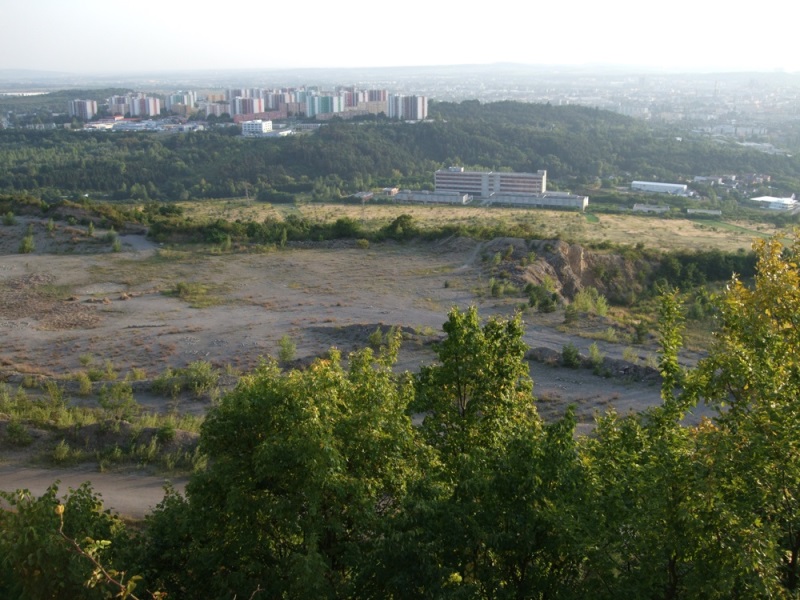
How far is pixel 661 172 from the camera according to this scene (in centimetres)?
5728

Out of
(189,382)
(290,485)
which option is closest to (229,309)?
(189,382)

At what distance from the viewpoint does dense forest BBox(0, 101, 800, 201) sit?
5022cm

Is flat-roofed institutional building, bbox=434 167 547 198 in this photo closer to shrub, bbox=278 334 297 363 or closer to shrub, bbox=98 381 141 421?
shrub, bbox=278 334 297 363

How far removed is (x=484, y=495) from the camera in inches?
227

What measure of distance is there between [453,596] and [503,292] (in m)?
16.7

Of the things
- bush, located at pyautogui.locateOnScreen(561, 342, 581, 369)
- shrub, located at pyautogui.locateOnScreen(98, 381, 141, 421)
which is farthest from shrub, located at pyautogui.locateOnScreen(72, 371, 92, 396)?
bush, located at pyautogui.locateOnScreen(561, 342, 581, 369)

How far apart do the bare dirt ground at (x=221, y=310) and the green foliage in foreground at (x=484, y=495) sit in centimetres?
388

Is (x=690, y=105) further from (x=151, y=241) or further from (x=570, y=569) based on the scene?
(x=570, y=569)

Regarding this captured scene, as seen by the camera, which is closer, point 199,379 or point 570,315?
point 199,379

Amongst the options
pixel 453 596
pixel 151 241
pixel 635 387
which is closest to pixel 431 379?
pixel 453 596

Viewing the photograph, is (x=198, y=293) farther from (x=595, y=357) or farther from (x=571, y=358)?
(x=595, y=357)

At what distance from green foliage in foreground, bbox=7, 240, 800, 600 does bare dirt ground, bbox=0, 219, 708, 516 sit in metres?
3.88

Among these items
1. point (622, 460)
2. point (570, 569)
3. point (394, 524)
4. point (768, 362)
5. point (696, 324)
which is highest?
point (768, 362)

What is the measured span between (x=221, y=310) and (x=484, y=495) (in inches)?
589
